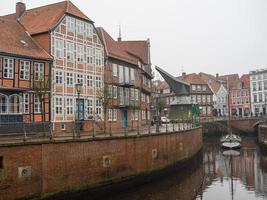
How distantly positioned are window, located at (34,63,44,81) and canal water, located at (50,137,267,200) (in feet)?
38.4

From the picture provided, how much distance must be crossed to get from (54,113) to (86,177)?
10.5 m

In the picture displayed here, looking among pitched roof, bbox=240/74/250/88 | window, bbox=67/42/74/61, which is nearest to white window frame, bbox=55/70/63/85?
window, bbox=67/42/74/61

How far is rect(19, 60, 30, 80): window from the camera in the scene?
28.5 meters

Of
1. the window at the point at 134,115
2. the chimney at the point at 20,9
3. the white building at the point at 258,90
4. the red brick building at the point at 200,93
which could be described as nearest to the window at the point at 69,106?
the chimney at the point at 20,9

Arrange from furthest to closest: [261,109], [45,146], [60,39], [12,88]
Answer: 1. [261,109]
2. [60,39]
3. [12,88]
4. [45,146]

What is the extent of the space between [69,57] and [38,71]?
413 centimetres

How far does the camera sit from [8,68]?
27.5 meters

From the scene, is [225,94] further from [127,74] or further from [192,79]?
[127,74]

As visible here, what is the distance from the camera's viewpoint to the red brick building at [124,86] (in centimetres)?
3906

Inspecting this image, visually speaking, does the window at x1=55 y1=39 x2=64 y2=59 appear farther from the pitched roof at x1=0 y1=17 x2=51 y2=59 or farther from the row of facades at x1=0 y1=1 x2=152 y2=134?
the pitched roof at x1=0 y1=17 x2=51 y2=59

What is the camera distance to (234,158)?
43469 millimetres

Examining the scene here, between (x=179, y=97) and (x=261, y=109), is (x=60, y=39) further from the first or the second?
(x=261, y=109)

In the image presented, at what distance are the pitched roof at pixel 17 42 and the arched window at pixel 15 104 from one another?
131 inches

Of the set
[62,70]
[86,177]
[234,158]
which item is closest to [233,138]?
[234,158]
